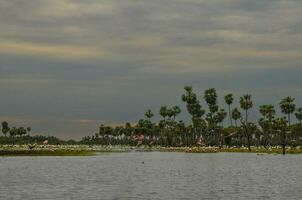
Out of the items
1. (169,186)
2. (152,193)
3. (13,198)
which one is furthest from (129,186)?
(13,198)

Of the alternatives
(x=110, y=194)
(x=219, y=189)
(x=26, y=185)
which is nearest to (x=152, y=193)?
(x=110, y=194)

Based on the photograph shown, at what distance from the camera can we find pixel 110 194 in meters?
49.9

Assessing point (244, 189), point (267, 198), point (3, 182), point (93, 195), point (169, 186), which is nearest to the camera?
point (267, 198)

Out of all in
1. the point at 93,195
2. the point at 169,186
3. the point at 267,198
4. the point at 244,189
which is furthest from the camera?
the point at 169,186

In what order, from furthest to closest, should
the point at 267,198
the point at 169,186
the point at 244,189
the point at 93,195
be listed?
the point at 169,186 < the point at 244,189 < the point at 93,195 < the point at 267,198

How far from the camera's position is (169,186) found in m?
58.1

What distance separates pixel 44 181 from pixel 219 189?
2080 cm

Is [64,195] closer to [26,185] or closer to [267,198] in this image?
[26,185]

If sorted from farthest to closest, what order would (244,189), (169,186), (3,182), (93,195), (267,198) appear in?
(3,182) → (169,186) → (244,189) → (93,195) → (267,198)

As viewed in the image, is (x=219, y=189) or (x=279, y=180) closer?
(x=219, y=189)

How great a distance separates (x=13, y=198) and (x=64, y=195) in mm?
4157

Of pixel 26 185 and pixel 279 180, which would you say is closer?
pixel 26 185

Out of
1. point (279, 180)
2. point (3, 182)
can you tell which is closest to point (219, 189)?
point (279, 180)

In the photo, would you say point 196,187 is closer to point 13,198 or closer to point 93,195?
point 93,195
